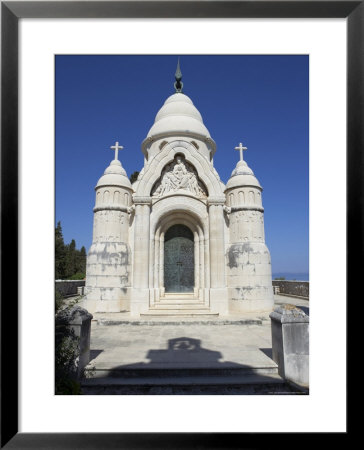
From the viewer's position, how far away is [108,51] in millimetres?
3693

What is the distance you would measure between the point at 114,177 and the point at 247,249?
732 cm

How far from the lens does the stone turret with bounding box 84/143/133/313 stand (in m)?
11.9

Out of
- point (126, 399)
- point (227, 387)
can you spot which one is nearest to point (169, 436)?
point (126, 399)

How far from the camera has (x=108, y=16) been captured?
317 centimetres

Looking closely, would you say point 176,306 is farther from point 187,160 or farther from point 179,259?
point 187,160

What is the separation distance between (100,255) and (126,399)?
9.13 m

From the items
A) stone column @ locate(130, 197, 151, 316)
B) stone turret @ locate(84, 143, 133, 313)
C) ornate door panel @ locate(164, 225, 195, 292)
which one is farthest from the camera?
ornate door panel @ locate(164, 225, 195, 292)

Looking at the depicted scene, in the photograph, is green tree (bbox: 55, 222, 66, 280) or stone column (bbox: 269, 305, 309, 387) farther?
green tree (bbox: 55, 222, 66, 280)

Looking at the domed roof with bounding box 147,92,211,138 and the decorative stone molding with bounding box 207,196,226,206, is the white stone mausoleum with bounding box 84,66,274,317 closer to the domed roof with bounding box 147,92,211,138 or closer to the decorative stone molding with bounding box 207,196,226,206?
the decorative stone molding with bounding box 207,196,226,206

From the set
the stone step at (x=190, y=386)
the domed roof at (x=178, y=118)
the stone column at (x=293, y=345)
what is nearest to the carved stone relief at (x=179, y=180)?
the domed roof at (x=178, y=118)

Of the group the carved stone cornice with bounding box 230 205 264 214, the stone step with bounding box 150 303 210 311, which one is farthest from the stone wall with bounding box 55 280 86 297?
the carved stone cornice with bounding box 230 205 264 214

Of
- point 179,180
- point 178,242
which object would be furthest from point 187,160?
point 178,242

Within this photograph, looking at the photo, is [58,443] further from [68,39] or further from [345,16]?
[345,16]

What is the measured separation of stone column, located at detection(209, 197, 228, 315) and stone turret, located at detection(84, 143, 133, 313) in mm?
3914
